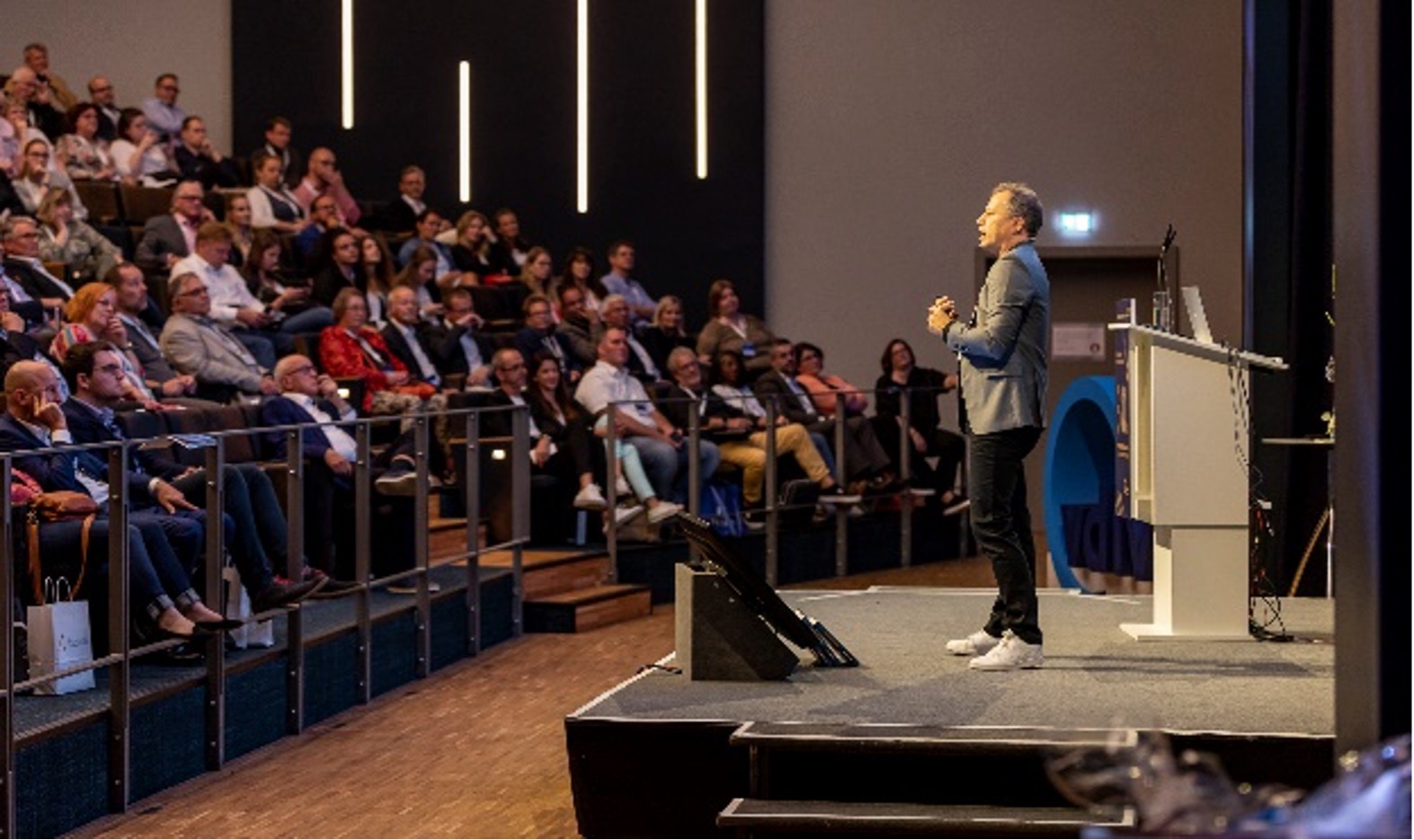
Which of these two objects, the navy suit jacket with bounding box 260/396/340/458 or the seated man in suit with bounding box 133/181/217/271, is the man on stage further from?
the seated man in suit with bounding box 133/181/217/271

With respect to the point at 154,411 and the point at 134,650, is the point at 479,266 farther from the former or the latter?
the point at 134,650

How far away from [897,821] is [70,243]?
5924 millimetres

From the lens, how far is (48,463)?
597 cm

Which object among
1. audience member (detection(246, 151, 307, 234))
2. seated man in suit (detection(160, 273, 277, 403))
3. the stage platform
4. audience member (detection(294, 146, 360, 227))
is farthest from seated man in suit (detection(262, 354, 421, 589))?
audience member (detection(294, 146, 360, 227))

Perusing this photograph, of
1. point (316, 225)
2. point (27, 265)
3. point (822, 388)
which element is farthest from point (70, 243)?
point (822, 388)

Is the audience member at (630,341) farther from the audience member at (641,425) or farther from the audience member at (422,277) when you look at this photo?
the audience member at (422,277)

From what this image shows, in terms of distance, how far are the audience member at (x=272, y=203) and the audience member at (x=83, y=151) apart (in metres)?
0.70

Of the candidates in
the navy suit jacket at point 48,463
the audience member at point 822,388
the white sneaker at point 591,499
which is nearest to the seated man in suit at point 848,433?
the audience member at point 822,388

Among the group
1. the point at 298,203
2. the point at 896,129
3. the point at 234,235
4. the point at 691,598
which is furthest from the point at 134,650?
the point at 896,129

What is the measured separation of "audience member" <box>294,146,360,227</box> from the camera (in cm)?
1199

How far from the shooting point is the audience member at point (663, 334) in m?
11.6

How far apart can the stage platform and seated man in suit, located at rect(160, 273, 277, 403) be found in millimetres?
3276

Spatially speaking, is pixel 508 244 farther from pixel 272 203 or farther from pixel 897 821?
pixel 897 821

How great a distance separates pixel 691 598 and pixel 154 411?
223cm
